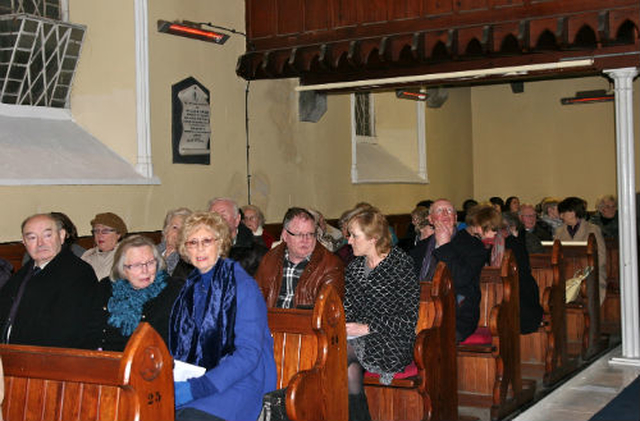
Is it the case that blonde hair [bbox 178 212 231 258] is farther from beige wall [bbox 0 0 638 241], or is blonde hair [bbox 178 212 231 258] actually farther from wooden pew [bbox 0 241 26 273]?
beige wall [bbox 0 0 638 241]

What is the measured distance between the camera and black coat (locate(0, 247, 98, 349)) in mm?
4246

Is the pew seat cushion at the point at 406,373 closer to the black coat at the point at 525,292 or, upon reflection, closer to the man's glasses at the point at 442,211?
the man's glasses at the point at 442,211

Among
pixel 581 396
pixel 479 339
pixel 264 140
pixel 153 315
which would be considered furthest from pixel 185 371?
pixel 264 140

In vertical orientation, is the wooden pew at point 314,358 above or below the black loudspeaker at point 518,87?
below

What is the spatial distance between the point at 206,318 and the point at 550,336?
4168 millimetres

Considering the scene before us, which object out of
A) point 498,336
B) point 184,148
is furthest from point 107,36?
point 498,336

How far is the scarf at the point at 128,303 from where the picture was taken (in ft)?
13.9

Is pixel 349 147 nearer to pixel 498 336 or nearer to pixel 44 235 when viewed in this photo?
pixel 498 336

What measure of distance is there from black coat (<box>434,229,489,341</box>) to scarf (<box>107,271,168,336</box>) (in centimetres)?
239

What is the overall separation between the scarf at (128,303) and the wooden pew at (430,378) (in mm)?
1580

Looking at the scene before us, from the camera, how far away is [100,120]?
817 cm

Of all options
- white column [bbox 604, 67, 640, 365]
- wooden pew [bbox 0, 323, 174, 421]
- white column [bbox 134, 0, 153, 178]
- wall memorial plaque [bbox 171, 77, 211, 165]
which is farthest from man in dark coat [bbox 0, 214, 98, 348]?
white column [bbox 604, 67, 640, 365]

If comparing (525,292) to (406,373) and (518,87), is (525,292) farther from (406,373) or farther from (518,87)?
(518,87)

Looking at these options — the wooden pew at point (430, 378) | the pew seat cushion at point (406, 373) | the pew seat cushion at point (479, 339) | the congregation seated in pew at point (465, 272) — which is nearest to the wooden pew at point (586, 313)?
the pew seat cushion at point (479, 339)
